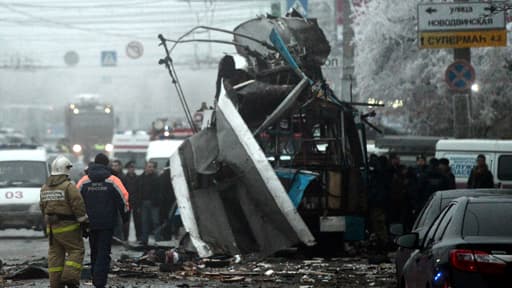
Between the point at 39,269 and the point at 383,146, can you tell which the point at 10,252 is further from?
the point at 383,146

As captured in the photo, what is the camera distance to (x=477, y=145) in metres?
23.5

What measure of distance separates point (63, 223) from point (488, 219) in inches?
211

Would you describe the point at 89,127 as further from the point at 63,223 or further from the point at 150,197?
the point at 63,223

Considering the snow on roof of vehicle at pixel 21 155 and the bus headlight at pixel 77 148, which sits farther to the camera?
the bus headlight at pixel 77 148

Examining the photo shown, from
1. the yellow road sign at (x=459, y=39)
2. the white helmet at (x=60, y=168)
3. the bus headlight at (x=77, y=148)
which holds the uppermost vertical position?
the yellow road sign at (x=459, y=39)

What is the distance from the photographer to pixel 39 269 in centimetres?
1478

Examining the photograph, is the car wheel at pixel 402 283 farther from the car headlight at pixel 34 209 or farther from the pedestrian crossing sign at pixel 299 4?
the pedestrian crossing sign at pixel 299 4

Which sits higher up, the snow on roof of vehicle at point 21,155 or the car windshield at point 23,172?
the snow on roof of vehicle at point 21,155

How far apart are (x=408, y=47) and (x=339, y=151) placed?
744 inches


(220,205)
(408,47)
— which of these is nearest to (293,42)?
(220,205)

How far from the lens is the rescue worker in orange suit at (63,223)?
40.1 ft

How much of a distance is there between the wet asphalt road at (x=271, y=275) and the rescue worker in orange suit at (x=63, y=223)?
1.50m

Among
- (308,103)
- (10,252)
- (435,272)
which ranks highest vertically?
(308,103)

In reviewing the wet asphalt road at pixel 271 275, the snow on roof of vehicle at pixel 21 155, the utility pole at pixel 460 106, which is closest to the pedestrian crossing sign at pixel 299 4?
the utility pole at pixel 460 106
